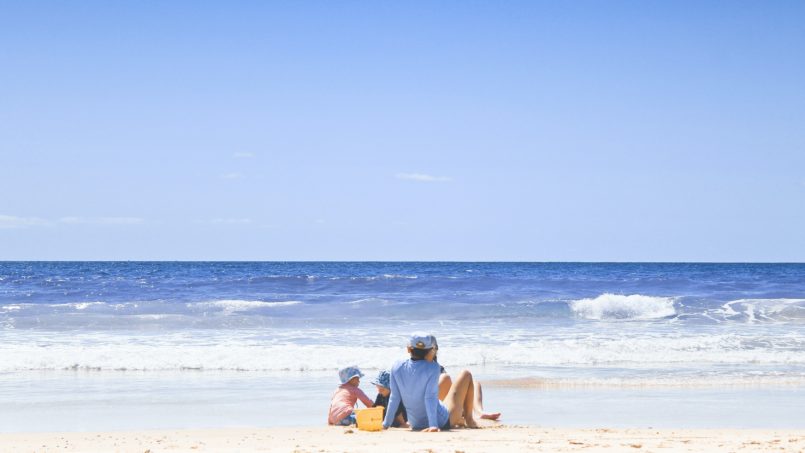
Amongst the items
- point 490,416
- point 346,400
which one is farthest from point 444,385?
point 346,400

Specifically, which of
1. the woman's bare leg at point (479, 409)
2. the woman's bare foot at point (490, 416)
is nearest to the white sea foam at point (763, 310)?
the woman's bare leg at point (479, 409)

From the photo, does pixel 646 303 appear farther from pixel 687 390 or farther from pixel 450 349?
pixel 687 390

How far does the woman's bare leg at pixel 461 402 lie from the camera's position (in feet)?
27.2

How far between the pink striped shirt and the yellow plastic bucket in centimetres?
38

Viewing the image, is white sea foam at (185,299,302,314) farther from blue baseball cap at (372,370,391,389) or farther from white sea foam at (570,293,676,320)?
blue baseball cap at (372,370,391,389)

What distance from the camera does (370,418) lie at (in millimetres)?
8164

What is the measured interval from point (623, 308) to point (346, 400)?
61.5 ft

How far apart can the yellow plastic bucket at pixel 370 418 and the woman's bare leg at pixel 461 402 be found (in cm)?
65

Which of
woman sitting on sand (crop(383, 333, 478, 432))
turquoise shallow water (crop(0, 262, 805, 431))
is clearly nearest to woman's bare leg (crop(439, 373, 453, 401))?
woman sitting on sand (crop(383, 333, 478, 432))

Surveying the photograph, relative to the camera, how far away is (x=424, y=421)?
8172mm

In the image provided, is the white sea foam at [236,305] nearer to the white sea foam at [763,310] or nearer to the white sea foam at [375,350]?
the white sea foam at [375,350]

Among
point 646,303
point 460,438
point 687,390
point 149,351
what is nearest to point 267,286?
point 646,303

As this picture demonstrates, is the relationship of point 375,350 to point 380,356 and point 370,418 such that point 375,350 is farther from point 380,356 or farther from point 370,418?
point 370,418

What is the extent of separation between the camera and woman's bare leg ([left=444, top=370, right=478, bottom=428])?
8281 mm
